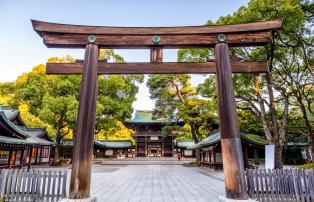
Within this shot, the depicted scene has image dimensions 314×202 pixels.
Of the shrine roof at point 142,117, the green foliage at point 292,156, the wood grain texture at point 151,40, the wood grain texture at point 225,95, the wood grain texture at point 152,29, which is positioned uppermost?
the shrine roof at point 142,117

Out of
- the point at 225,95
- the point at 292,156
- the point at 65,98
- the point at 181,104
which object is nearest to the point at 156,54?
the point at 225,95

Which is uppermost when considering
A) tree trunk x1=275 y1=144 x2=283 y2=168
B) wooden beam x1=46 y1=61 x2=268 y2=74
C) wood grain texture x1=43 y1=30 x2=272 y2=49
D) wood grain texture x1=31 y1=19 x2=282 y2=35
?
wood grain texture x1=31 y1=19 x2=282 y2=35

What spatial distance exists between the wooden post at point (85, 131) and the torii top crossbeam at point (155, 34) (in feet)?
1.92

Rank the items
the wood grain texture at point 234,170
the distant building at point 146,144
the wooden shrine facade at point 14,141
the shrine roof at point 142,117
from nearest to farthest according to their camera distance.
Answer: the wood grain texture at point 234,170 → the wooden shrine facade at point 14,141 → the distant building at point 146,144 → the shrine roof at point 142,117

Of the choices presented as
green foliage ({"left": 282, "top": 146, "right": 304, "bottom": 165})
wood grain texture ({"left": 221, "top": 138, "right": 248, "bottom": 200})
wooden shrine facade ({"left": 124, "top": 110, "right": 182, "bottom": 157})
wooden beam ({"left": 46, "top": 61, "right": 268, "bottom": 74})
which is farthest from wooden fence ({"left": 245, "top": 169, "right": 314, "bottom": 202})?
wooden shrine facade ({"left": 124, "top": 110, "right": 182, "bottom": 157})

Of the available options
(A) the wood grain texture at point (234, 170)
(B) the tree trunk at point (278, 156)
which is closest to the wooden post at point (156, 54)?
(A) the wood grain texture at point (234, 170)

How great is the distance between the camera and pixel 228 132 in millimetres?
5391

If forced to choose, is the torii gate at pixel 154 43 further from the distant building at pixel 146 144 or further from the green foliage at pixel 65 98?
the distant building at pixel 146 144

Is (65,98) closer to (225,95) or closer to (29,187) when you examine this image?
(29,187)

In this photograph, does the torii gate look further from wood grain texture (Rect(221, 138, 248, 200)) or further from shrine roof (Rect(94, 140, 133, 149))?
shrine roof (Rect(94, 140, 133, 149))

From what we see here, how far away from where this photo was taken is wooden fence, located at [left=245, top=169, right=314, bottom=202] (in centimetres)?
677

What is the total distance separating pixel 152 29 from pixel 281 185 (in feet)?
23.9

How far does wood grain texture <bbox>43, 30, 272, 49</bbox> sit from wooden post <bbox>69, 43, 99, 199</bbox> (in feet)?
1.58

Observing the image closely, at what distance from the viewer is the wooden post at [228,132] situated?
16.7 feet
